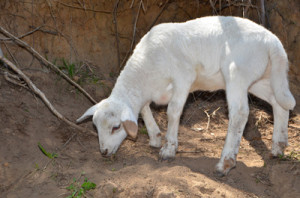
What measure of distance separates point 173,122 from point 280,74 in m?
1.56

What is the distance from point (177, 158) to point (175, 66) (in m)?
1.26

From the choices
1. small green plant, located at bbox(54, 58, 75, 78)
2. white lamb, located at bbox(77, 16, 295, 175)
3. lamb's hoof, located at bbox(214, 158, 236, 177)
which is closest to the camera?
lamb's hoof, located at bbox(214, 158, 236, 177)

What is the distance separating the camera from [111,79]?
7.10 metres

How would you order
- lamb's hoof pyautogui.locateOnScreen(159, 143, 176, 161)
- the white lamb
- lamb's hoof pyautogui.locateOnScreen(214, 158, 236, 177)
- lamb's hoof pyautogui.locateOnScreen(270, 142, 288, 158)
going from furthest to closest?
lamb's hoof pyautogui.locateOnScreen(270, 142, 288, 158)
lamb's hoof pyautogui.locateOnScreen(159, 143, 176, 161)
the white lamb
lamb's hoof pyautogui.locateOnScreen(214, 158, 236, 177)

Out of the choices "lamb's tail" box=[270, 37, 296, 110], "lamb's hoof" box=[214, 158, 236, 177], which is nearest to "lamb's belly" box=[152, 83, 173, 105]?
"lamb's hoof" box=[214, 158, 236, 177]

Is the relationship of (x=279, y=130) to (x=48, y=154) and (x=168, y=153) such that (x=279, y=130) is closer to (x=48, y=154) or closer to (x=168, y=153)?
(x=168, y=153)

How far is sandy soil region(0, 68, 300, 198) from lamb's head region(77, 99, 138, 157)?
297mm

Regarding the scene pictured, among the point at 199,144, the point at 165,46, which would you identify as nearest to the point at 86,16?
the point at 165,46

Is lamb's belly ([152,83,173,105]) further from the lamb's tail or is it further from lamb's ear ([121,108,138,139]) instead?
the lamb's tail

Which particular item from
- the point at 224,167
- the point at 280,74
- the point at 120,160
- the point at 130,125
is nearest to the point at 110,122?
the point at 130,125

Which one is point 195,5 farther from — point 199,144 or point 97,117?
point 97,117

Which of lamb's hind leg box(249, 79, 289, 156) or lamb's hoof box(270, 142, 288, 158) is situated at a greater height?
lamb's hind leg box(249, 79, 289, 156)

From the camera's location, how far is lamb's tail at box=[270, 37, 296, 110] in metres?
4.68

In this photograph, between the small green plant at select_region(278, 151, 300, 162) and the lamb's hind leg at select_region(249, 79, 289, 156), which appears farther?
the lamb's hind leg at select_region(249, 79, 289, 156)
